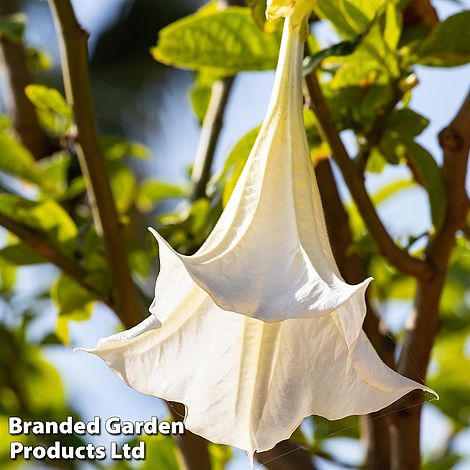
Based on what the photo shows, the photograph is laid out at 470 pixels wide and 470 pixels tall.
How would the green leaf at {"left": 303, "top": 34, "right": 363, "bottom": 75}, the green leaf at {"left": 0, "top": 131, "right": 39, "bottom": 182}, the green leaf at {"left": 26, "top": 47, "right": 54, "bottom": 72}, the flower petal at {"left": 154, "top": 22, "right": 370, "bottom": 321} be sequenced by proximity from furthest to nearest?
the green leaf at {"left": 26, "top": 47, "right": 54, "bottom": 72}
the green leaf at {"left": 0, "top": 131, "right": 39, "bottom": 182}
the green leaf at {"left": 303, "top": 34, "right": 363, "bottom": 75}
the flower petal at {"left": 154, "top": 22, "right": 370, "bottom": 321}

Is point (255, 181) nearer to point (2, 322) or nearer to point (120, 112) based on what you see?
point (2, 322)

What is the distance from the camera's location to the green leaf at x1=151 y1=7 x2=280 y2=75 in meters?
0.92

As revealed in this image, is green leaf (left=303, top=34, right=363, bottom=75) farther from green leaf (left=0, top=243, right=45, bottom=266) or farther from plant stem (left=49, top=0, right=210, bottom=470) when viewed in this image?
green leaf (left=0, top=243, right=45, bottom=266)

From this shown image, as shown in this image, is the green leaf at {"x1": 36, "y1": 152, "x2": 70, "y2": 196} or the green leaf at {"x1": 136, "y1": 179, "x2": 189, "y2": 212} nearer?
the green leaf at {"x1": 36, "y1": 152, "x2": 70, "y2": 196}

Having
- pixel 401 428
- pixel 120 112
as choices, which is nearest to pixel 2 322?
pixel 401 428

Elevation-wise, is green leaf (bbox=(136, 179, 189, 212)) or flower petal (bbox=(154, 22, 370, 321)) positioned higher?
flower petal (bbox=(154, 22, 370, 321))

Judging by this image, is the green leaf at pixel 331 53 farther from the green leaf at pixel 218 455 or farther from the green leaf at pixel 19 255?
the green leaf at pixel 218 455

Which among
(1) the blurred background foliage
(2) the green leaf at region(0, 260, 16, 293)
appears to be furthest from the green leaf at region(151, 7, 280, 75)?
(2) the green leaf at region(0, 260, 16, 293)

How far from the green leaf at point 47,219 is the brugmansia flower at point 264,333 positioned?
429mm

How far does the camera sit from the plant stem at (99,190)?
946 millimetres

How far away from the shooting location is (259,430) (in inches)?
Answer: 25.8

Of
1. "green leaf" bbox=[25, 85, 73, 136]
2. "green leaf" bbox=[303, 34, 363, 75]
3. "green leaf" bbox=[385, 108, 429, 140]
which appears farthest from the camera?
"green leaf" bbox=[25, 85, 73, 136]

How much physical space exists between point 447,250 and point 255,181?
36 cm

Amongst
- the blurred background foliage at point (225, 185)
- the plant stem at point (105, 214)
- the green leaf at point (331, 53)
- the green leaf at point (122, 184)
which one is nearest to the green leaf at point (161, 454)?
the blurred background foliage at point (225, 185)
